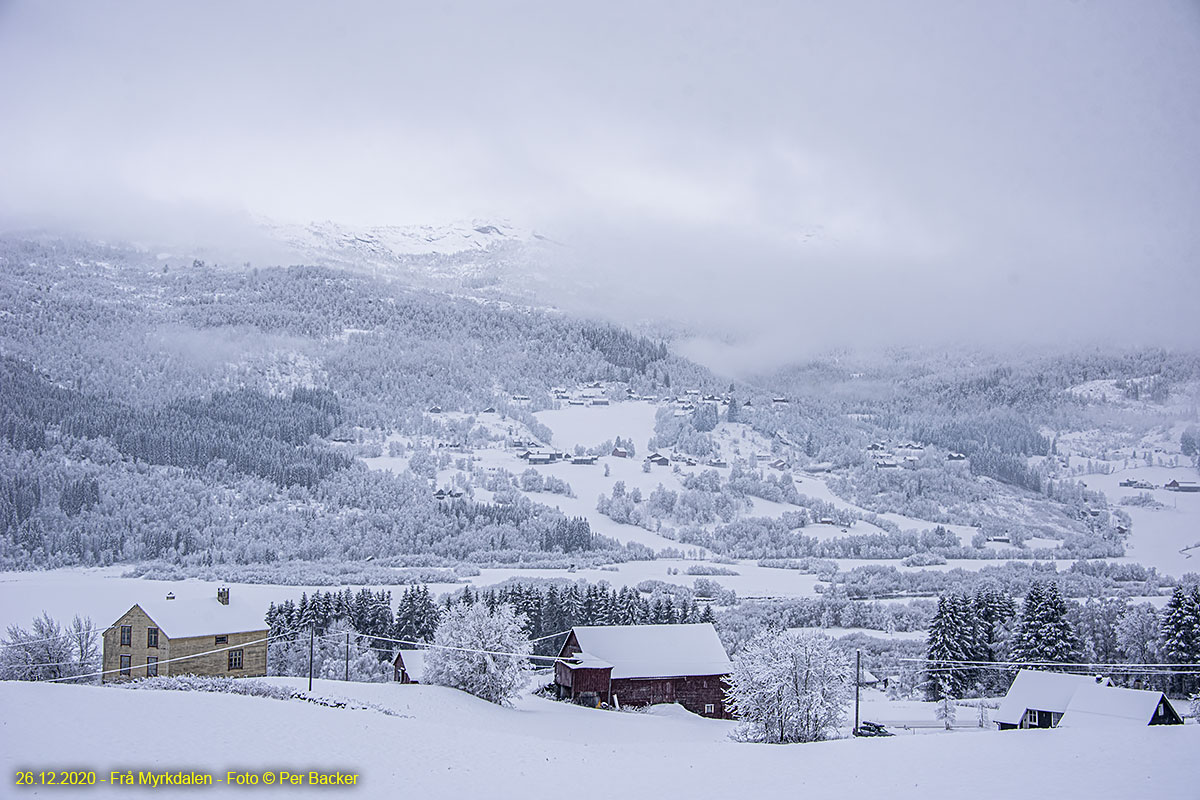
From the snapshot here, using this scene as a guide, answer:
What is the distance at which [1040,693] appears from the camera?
117 feet

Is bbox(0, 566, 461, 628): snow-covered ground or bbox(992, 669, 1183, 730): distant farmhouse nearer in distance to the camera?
bbox(992, 669, 1183, 730): distant farmhouse

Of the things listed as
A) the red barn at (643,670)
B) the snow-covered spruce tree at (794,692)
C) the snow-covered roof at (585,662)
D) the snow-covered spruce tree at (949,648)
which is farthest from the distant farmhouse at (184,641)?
the snow-covered spruce tree at (949,648)

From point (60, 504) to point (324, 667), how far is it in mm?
50288

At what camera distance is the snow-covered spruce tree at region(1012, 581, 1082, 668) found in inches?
1833

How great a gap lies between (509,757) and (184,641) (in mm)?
19424

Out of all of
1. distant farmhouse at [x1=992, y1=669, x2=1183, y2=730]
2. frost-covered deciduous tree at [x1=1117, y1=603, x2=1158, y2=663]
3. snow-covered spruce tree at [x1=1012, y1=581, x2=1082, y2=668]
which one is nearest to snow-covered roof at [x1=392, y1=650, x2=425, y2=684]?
distant farmhouse at [x1=992, y1=669, x2=1183, y2=730]

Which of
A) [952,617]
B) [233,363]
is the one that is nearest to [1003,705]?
[952,617]

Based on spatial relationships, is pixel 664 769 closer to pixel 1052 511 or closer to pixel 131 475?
pixel 131 475

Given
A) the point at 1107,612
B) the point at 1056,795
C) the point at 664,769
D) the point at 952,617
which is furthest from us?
the point at 1107,612

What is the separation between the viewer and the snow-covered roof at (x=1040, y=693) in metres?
34.8

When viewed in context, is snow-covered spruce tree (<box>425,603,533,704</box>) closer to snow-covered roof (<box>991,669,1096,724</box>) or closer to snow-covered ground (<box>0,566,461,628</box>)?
snow-covered ground (<box>0,566,461,628</box>)

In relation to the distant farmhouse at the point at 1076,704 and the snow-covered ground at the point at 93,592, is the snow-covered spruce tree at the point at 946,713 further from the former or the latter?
the snow-covered ground at the point at 93,592

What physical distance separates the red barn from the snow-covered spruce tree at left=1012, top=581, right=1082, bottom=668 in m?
17.1

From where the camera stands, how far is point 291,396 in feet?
393
